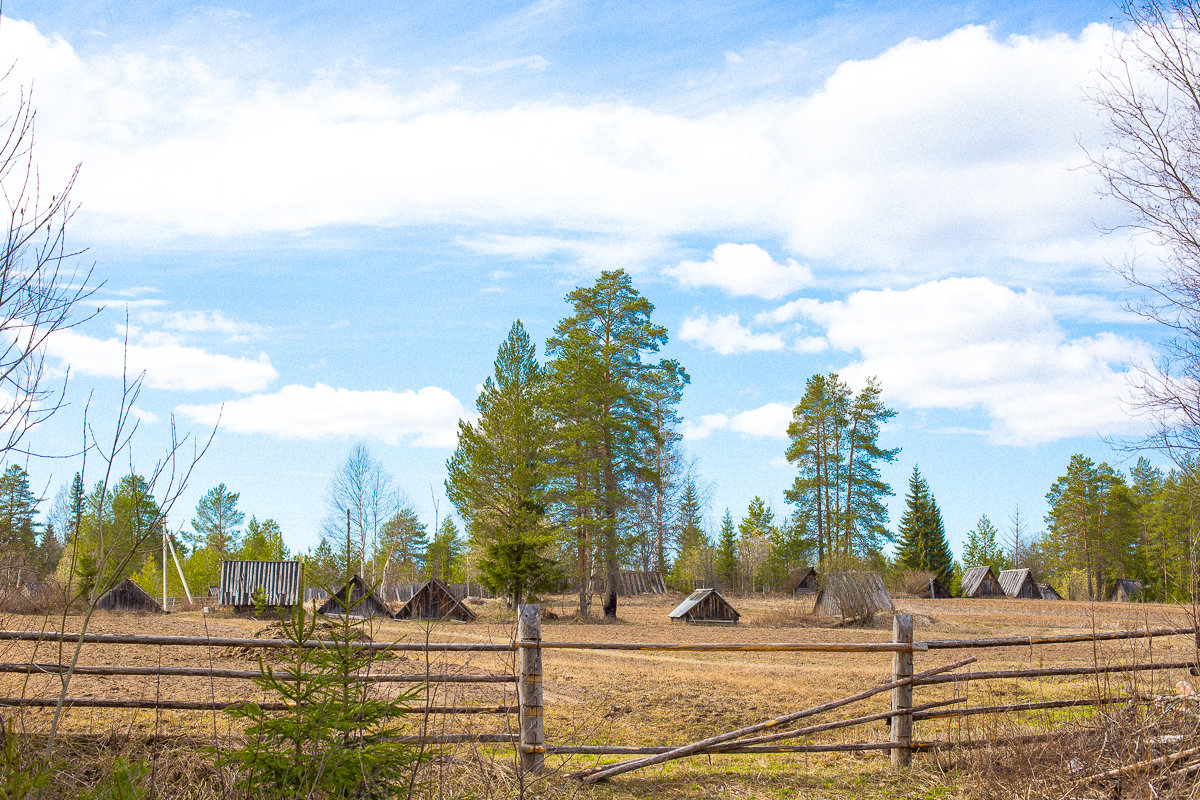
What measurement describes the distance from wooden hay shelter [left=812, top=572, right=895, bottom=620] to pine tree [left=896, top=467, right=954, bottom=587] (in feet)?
104

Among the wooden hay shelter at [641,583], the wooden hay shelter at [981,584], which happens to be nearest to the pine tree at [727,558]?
the wooden hay shelter at [641,583]

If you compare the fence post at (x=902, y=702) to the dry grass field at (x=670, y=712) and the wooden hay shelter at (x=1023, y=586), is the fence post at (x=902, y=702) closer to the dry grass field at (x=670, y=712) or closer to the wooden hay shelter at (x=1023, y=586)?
the dry grass field at (x=670, y=712)

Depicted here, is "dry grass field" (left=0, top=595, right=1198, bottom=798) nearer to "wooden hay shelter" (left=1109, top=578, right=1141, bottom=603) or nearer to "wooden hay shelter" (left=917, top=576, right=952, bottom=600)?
"wooden hay shelter" (left=917, top=576, right=952, bottom=600)

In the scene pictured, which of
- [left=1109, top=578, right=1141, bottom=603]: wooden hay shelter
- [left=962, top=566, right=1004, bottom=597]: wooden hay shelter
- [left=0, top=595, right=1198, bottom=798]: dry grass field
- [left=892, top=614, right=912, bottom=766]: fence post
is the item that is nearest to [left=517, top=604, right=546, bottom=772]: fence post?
[left=0, top=595, right=1198, bottom=798]: dry grass field

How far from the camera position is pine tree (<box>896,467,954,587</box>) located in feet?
184

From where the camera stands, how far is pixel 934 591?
160 ft

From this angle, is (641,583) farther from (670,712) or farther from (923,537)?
(670,712)

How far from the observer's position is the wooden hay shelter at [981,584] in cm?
4956

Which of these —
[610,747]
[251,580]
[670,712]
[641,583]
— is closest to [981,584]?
[641,583]

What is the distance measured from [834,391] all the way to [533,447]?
20.3 m

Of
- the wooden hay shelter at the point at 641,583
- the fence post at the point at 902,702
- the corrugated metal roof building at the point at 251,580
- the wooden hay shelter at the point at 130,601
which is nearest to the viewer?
the fence post at the point at 902,702

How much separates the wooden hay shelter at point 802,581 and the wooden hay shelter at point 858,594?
2109 cm

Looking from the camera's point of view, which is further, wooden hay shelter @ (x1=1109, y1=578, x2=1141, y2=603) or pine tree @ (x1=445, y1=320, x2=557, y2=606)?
wooden hay shelter @ (x1=1109, y1=578, x2=1141, y2=603)

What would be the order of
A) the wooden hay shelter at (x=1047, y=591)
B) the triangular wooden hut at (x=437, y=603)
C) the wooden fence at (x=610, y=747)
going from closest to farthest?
the wooden fence at (x=610, y=747), the triangular wooden hut at (x=437, y=603), the wooden hay shelter at (x=1047, y=591)
